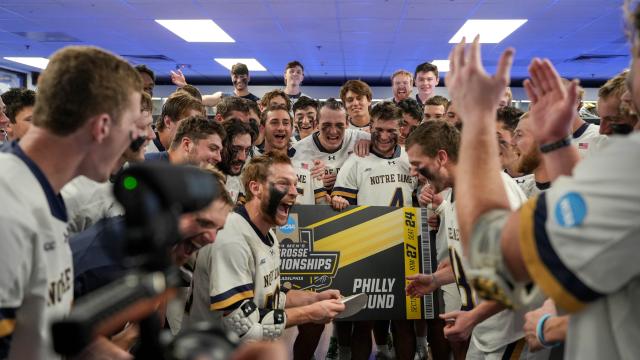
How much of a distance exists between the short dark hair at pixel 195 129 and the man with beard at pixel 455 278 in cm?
124

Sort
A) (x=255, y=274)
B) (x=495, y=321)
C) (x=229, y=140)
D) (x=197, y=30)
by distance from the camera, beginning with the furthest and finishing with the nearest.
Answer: (x=197, y=30)
(x=229, y=140)
(x=255, y=274)
(x=495, y=321)

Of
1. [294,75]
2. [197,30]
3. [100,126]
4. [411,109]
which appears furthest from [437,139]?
[197,30]

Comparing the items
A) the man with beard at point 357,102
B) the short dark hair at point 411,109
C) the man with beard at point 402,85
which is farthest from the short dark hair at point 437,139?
the man with beard at point 402,85

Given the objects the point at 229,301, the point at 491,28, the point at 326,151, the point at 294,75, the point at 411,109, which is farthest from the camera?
the point at 491,28

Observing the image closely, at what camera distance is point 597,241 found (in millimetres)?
906

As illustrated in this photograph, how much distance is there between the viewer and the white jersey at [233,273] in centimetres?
243

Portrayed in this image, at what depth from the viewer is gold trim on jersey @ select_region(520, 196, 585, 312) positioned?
37.7 inches

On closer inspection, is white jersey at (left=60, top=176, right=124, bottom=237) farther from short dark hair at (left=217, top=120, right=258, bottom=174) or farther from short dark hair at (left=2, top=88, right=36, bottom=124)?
short dark hair at (left=2, top=88, right=36, bottom=124)

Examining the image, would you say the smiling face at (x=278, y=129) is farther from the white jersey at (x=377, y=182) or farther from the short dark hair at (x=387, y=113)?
the short dark hair at (x=387, y=113)

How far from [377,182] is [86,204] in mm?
2436

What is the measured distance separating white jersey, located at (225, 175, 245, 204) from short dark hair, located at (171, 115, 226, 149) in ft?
1.84

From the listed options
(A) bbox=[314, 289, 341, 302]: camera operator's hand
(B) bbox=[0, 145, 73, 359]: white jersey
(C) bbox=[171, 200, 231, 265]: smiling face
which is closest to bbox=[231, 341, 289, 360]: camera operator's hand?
(B) bbox=[0, 145, 73, 359]: white jersey

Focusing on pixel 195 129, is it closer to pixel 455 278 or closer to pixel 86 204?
pixel 86 204

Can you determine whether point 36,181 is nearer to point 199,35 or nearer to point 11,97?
point 11,97
